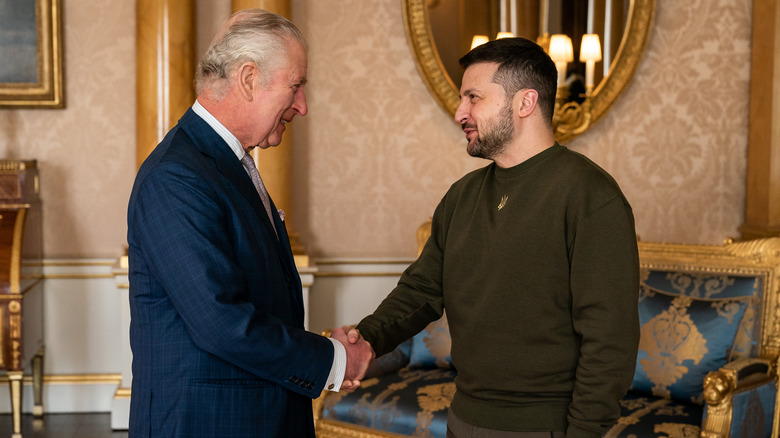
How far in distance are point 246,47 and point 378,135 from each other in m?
2.71

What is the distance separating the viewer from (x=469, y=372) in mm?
2018

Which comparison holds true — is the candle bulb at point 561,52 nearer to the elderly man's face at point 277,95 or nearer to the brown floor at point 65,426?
the elderly man's face at point 277,95

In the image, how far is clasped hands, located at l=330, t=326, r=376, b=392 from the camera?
6.46ft

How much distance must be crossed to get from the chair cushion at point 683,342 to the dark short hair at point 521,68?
5.49 feet

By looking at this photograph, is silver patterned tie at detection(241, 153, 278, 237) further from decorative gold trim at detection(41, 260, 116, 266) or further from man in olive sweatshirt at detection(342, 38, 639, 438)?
decorative gold trim at detection(41, 260, 116, 266)

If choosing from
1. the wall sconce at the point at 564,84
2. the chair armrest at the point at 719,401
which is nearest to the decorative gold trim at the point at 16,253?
the wall sconce at the point at 564,84

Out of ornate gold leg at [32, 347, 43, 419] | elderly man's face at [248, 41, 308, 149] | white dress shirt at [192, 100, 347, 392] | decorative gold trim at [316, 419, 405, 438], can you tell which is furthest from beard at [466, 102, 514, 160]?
ornate gold leg at [32, 347, 43, 419]

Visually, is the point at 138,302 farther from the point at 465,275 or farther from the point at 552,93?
the point at 552,93

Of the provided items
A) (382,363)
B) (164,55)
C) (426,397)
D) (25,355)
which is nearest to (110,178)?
(164,55)

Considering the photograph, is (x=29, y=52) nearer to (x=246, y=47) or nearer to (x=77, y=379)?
(x=77, y=379)

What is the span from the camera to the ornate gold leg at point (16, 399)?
3.89 metres

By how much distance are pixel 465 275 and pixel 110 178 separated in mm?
3004

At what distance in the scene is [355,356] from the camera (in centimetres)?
202

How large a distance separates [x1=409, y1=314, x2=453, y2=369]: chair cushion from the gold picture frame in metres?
2.40
